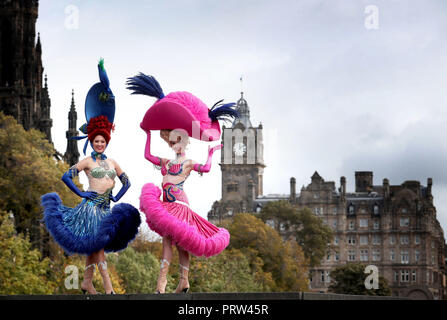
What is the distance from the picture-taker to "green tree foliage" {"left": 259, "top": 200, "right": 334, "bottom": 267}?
342ft

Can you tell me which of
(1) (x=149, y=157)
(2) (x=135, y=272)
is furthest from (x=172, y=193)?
(2) (x=135, y=272)

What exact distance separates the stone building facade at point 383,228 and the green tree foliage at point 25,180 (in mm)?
81277

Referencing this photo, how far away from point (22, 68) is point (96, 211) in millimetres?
59940

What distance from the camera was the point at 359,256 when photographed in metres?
137

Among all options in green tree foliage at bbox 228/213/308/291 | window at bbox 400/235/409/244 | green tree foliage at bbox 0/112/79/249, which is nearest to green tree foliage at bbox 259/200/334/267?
green tree foliage at bbox 228/213/308/291

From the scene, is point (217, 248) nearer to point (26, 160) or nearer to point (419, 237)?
point (26, 160)

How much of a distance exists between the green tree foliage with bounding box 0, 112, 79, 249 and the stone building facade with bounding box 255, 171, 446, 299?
267ft

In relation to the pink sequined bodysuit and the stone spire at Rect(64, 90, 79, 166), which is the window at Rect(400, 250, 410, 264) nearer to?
the stone spire at Rect(64, 90, 79, 166)

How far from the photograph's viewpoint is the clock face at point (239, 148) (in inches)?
5832

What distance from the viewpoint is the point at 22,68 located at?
250ft
